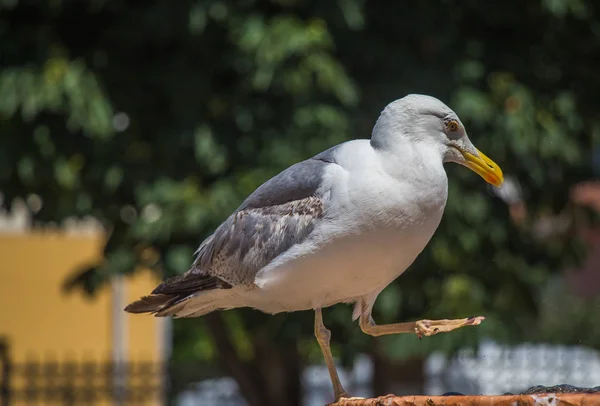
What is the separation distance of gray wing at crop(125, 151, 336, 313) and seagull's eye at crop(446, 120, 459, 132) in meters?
0.47

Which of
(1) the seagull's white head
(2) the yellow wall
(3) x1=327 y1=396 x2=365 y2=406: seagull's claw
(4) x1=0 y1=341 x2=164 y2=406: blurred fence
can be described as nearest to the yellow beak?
(1) the seagull's white head

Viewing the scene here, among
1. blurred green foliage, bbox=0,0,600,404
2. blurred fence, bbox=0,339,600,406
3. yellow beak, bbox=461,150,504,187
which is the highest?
blurred green foliage, bbox=0,0,600,404

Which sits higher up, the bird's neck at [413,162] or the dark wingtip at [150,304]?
the bird's neck at [413,162]

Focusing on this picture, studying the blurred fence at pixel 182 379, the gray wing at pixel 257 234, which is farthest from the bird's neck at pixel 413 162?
the blurred fence at pixel 182 379

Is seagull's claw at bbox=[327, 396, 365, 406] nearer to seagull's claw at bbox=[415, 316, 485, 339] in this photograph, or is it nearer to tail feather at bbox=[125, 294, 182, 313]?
seagull's claw at bbox=[415, 316, 485, 339]

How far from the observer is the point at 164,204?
9.34 m

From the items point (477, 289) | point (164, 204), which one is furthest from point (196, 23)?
point (477, 289)

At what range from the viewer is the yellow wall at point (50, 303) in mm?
17688

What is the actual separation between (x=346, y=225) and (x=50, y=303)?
46.8 ft

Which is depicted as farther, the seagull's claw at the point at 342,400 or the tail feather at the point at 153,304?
the tail feather at the point at 153,304

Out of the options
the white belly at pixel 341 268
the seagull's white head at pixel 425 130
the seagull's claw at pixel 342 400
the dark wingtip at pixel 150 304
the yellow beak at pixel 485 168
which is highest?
the seagull's white head at pixel 425 130

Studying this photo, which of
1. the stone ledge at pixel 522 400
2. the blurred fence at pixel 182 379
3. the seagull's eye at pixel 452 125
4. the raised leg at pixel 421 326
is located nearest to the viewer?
the stone ledge at pixel 522 400

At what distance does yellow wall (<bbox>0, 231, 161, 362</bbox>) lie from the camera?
58.0 feet

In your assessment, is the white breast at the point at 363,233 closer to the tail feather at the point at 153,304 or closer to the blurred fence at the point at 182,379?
the tail feather at the point at 153,304
